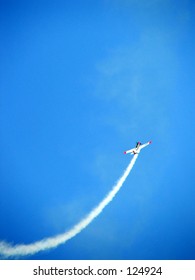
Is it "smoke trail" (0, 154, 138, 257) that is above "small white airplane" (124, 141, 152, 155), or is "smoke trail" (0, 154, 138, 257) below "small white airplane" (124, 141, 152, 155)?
below

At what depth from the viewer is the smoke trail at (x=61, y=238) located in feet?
43.5

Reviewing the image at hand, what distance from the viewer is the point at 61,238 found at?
1401 cm

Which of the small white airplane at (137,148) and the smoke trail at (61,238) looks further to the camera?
the small white airplane at (137,148)

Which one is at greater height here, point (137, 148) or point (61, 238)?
point (137, 148)

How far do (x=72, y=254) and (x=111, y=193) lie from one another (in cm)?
384

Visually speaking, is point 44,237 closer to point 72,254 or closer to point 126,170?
point 72,254

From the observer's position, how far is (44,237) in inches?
549

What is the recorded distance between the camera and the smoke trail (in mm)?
13273

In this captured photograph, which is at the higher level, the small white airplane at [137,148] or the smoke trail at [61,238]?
the small white airplane at [137,148]

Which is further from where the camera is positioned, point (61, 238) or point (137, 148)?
point (137, 148)

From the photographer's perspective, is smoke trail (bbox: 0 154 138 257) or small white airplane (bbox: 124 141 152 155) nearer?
smoke trail (bbox: 0 154 138 257)
